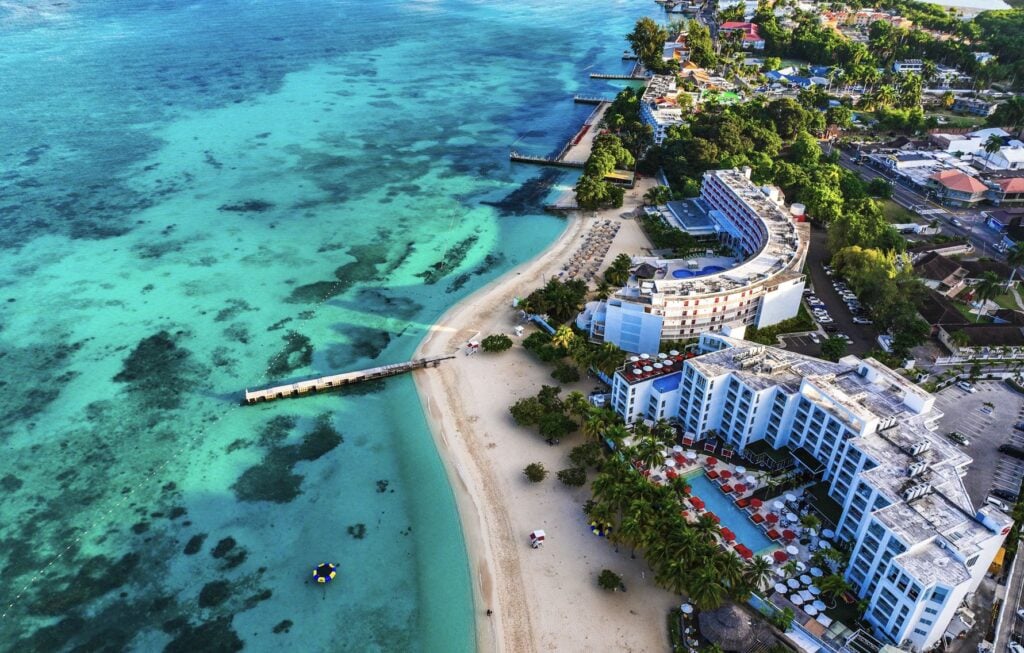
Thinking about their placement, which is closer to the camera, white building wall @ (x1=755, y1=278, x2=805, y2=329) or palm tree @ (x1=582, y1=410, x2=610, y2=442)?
palm tree @ (x1=582, y1=410, x2=610, y2=442)

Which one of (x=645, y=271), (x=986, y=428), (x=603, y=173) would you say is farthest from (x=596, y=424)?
(x=603, y=173)

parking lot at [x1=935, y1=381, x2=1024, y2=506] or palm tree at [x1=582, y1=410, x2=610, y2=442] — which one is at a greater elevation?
palm tree at [x1=582, y1=410, x2=610, y2=442]

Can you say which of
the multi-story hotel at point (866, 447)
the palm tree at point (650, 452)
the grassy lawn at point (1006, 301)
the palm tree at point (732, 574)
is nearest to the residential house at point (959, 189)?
the grassy lawn at point (1006, 301)

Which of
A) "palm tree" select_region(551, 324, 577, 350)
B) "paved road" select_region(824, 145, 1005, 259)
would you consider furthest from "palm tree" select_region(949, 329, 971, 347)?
"palm tree" select_region(551, 324, 577, 350)

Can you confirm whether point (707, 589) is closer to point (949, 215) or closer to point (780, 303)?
point (780, 303)

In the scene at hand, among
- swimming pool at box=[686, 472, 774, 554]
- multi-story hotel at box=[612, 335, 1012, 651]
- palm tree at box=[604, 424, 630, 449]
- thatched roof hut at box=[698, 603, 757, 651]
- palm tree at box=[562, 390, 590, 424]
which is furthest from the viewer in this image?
palm tree at box=[562, 390, 590, 424]

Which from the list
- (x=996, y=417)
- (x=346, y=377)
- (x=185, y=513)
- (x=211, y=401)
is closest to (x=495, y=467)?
(x=346, y=377)

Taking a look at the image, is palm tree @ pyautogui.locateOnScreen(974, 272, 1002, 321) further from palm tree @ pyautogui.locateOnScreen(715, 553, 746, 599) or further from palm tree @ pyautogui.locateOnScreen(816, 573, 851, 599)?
palm tree @ pyautogui.locateOnScreen(715, 553, 746, 599)

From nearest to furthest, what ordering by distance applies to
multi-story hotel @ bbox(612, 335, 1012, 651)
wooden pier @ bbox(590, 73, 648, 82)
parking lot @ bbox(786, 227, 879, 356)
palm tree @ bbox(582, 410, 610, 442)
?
multi-story hotel @ bbox(612, 335, 1012, 651) → palm tree @ bbox(582, 410, 610, 442) → parking lot @ bbox(786, 227, 879, 356) → wooden pier @ bbox(590, 73, 648, 82)
